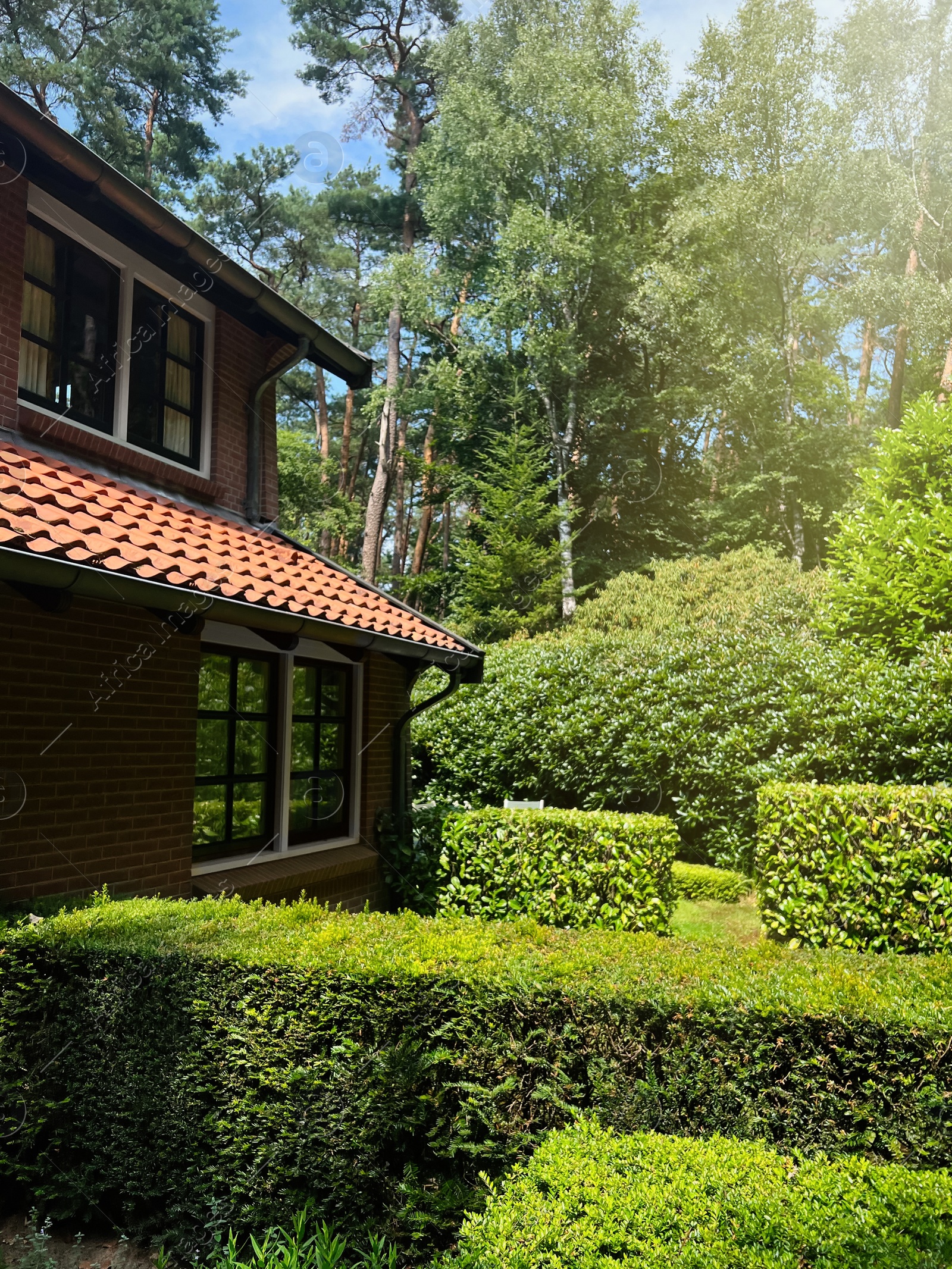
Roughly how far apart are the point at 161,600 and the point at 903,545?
31.7 feet

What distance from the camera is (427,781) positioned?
42.0ft

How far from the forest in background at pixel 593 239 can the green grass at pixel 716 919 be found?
12484mm

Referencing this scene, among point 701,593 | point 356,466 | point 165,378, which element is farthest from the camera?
point 356,466

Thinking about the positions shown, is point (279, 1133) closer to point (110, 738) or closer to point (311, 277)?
point (110, 738)

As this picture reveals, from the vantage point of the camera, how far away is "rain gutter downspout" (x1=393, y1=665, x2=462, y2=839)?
354 inches

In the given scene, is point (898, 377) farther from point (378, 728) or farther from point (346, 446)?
point (378, 728)

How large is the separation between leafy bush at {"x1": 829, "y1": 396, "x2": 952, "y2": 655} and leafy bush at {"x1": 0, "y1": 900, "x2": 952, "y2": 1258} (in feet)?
25.5

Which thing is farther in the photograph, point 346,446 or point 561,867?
point 346,446

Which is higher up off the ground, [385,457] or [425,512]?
[385,457]

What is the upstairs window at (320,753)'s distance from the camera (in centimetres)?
755

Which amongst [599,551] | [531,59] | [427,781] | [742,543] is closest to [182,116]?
[531,59]

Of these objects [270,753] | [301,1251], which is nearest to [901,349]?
[270,753]

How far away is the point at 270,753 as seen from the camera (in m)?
7.18

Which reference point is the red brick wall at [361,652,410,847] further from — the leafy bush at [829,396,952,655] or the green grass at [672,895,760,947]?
the leafy bush at [829,396,952,655]
